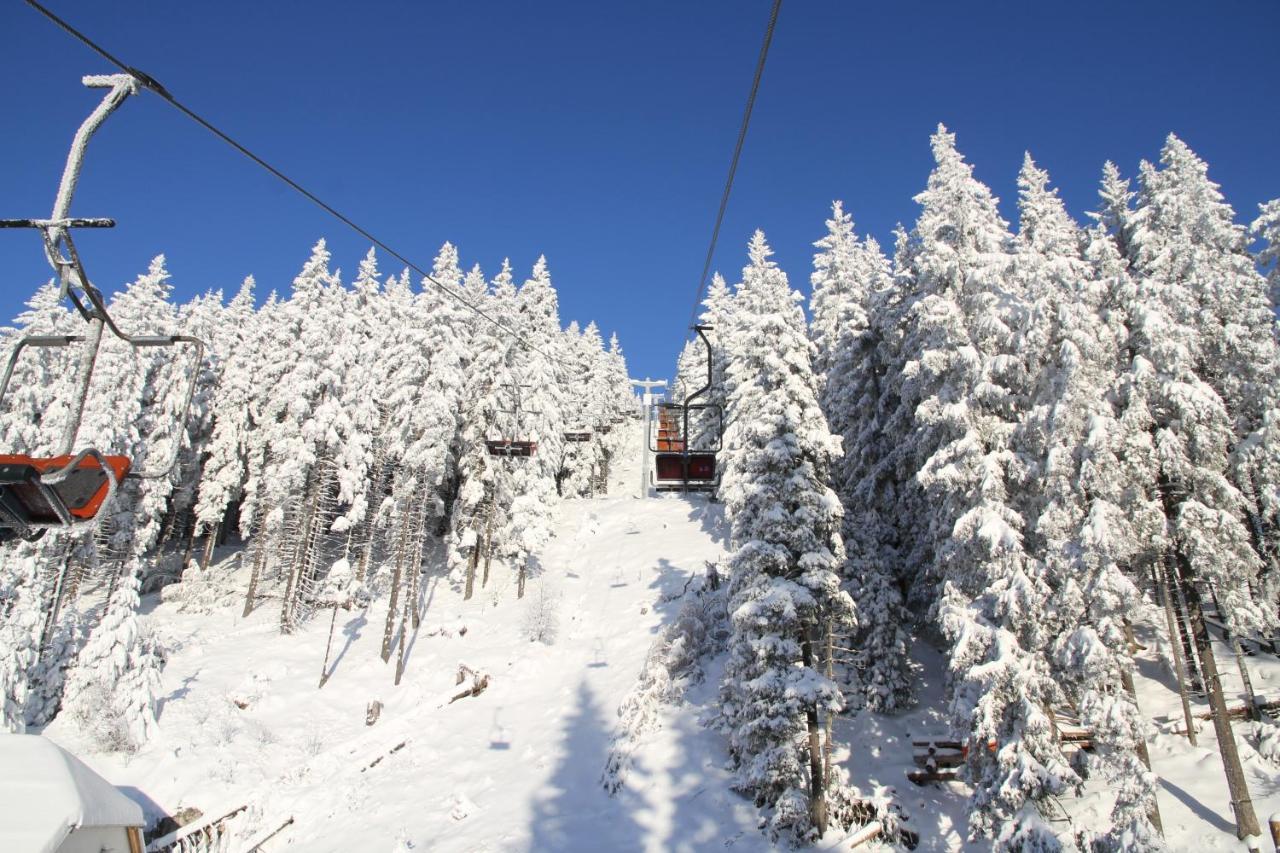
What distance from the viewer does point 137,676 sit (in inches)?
973

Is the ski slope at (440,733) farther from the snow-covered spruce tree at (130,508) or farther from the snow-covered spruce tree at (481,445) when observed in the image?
the snow-covered spruce tree at (481,445)

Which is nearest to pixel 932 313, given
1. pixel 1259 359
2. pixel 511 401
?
pixel 1259 359

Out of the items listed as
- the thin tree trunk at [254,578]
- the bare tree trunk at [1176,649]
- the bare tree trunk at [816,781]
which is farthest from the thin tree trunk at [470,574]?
the bare tree trunk at [1176,649]

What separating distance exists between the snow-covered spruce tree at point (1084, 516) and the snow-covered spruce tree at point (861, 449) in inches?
217

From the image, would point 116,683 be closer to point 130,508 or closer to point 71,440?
point 130,508

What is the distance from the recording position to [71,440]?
4836 mm

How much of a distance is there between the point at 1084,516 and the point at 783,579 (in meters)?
8.28

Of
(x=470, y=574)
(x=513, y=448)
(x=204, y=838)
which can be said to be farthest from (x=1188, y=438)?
(x=470, y=574)

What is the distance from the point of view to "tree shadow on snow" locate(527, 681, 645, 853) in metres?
18.5

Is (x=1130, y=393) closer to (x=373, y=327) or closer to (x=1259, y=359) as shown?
(x=1259, y=359)

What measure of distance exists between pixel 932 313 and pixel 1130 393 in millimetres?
6269

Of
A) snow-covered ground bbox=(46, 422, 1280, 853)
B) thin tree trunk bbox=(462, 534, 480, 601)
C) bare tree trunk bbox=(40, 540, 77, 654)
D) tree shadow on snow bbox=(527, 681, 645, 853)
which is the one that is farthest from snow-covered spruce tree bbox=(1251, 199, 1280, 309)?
bare tree trunk bbox=(40, 540, 77, 654)

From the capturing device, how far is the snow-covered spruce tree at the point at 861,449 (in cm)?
2241

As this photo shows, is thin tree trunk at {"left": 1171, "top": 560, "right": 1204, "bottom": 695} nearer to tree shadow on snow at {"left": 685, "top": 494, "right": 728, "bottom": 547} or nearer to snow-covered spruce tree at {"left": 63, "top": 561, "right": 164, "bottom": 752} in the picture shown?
tree shadow on snow at {"left": 685, "top": 494, "right": 728, "bottom": 547}
